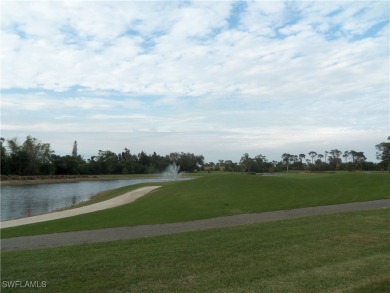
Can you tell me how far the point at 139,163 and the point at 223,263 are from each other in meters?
137

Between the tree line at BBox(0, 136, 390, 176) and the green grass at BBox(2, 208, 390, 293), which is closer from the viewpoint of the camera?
the green grass at BBox(2, 208, 390, 293)

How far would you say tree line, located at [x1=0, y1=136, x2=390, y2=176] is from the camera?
9775cm

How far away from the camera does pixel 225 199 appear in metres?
21.9

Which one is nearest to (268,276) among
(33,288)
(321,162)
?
(33,288)

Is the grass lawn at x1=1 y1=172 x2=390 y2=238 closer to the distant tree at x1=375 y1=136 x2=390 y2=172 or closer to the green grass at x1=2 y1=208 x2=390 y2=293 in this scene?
the green grass at x1=2 y1=208 x2=390 y2=293

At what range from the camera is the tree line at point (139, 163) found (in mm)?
97750

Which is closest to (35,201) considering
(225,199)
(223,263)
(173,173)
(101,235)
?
(225,199)

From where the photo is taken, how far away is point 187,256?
7.32 meters

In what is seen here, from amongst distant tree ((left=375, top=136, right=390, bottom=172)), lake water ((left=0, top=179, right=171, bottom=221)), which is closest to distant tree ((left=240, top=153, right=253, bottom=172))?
distant tree ((left=375, top=136, right=390, bottom=172))

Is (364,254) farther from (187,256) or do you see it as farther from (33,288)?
(33,288)

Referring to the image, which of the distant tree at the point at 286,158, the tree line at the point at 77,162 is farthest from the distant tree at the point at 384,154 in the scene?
the tree line at the point at 77,162

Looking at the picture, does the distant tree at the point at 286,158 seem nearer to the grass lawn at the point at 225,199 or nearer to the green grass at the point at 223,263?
the grass lawn at the point at 225,199

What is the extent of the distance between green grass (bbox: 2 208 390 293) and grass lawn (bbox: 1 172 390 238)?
5871mm

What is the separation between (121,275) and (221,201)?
1532cm
